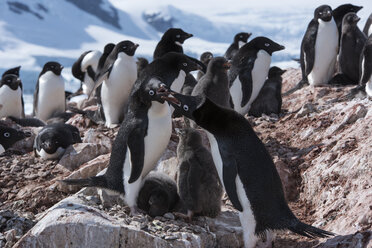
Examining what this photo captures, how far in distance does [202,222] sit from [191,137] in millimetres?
693

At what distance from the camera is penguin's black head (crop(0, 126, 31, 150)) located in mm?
6871

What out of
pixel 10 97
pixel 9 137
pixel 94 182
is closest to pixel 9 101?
pixel 10 97

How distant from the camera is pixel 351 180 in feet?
13.8

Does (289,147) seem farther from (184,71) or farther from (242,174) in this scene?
(242,174)

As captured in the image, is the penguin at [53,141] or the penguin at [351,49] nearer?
the penguin at [53,141]

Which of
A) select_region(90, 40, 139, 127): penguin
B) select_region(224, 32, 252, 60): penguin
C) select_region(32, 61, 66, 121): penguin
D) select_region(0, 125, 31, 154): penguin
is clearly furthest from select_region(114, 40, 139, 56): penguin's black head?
select_region(224, 32, 252, 60): penguin

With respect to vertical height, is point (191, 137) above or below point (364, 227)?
above

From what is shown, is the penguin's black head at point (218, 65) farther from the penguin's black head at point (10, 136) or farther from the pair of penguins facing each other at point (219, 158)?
the penguin's black head at point (10, 136)

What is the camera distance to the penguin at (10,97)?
9.49 metres

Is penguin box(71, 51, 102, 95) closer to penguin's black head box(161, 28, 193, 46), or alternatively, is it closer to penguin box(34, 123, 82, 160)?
penguin's black head box(161, 28, 193, 46)

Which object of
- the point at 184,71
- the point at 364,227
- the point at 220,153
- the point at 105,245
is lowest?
the point at 105,245

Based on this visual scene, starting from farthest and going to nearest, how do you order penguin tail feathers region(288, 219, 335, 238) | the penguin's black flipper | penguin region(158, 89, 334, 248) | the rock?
the rock < the penguin's black flipper < penguin region(158, 89, 334, 248) < penguin tail feathers region(288, 219, 335, 238)

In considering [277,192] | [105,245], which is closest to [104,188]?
[105,245]

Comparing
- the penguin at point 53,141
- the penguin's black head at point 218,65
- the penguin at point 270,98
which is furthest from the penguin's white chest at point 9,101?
the penguin's black head at point 218,65
